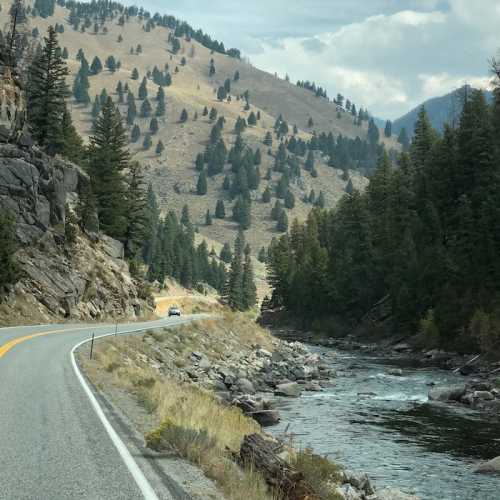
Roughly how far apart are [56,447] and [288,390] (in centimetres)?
2305

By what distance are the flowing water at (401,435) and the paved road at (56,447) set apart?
790cm

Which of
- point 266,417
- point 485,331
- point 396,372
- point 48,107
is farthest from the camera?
point 48,107

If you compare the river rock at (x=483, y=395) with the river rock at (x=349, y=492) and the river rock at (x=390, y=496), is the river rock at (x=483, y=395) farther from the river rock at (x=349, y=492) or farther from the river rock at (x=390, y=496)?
the river rock at (x=349, y=492)

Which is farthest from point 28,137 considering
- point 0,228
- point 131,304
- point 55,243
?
point 131,304

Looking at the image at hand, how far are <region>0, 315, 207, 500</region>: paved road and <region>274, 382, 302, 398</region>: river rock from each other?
15.9m

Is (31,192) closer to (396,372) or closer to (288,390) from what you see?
(288,390)

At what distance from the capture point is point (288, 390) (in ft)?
101

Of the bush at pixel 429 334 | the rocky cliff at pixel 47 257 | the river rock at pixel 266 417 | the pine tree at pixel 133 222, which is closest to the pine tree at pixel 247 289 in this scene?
the pine tree at pixel 133 222

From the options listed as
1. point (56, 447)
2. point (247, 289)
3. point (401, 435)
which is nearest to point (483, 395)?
point (401, 435)

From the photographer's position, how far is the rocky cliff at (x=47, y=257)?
39.7 meters

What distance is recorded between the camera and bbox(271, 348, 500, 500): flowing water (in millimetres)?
15062

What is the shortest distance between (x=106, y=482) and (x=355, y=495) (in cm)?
618

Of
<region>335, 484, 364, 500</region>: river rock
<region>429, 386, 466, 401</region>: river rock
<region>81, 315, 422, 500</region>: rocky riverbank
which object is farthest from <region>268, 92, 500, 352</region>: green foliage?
<region>335, 484, 364, 500</region>: river rock

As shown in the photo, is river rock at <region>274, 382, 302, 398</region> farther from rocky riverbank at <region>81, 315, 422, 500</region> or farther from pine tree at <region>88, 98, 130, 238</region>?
pine tree at <region>88, 98, 130, 238</region>
